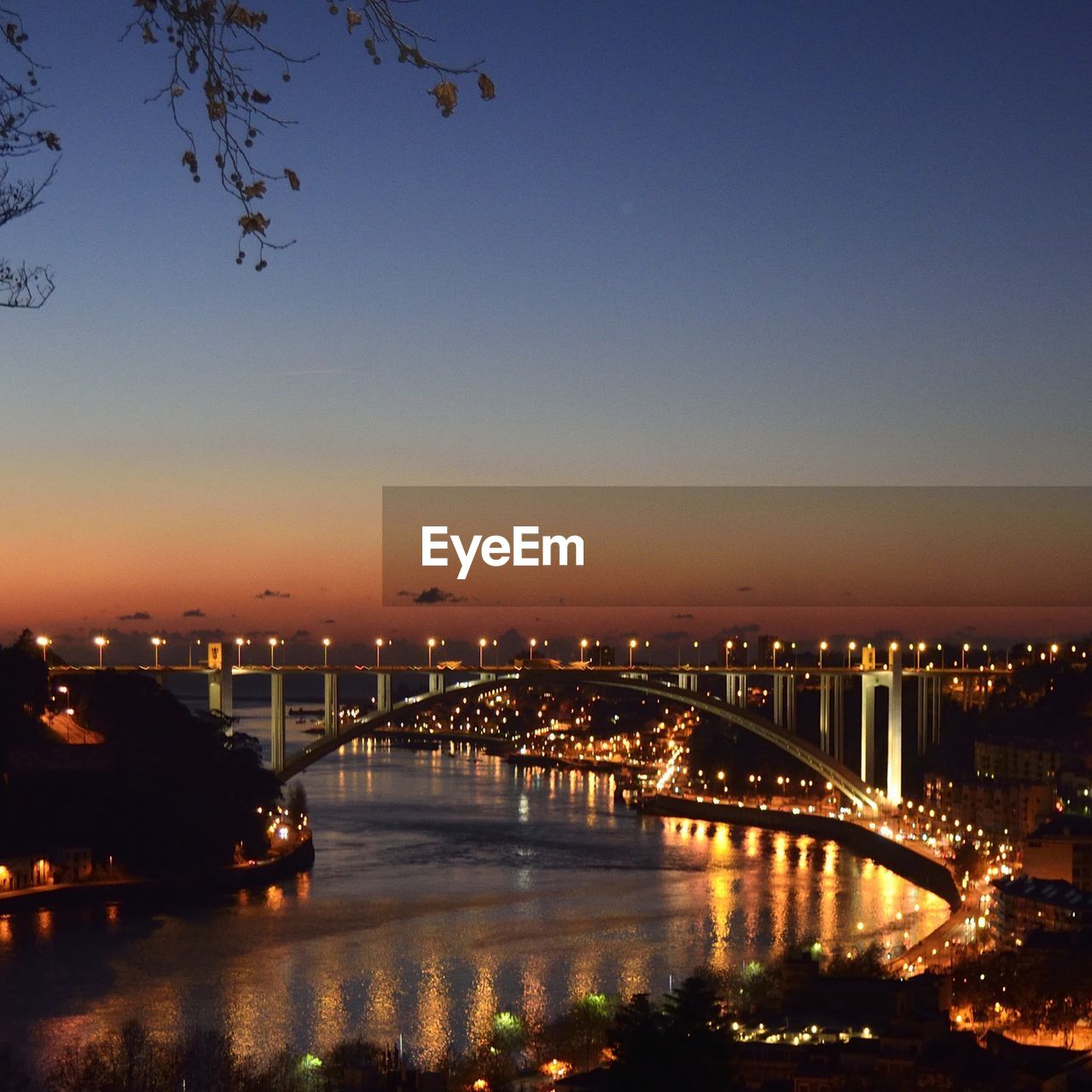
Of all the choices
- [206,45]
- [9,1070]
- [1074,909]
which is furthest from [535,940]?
[206,45]

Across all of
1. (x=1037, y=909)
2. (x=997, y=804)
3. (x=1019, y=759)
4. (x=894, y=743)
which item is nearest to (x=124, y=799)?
(x=1037, y=909)

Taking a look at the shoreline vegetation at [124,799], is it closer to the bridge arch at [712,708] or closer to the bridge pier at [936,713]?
the bridge arch at [712,708]

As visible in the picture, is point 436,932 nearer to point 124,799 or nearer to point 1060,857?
point 124,799

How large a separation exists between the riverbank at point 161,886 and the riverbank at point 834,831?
563 cm

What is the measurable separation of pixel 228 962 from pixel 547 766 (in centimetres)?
2698

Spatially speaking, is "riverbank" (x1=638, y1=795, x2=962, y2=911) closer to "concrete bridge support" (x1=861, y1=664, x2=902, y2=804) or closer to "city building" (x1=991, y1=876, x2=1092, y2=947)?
"concrete bridge support" (x1=861, y1=664, x2=902, y2=804)

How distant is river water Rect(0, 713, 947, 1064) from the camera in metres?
9.61

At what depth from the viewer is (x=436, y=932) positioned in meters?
12.4

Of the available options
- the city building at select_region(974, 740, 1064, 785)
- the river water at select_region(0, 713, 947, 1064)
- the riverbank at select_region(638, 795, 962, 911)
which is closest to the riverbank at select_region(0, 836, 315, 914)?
the river water at select_region(0, 713, 947, 1064)

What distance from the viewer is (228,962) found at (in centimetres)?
1124

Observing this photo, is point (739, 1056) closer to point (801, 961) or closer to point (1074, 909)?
point (801, 961)

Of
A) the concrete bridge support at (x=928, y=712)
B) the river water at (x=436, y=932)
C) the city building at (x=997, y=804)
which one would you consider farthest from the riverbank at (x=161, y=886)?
the concrete bridge support at (x=928, y=712)

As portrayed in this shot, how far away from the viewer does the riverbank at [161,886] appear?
560 inches

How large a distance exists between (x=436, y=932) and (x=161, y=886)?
3.58 meters
